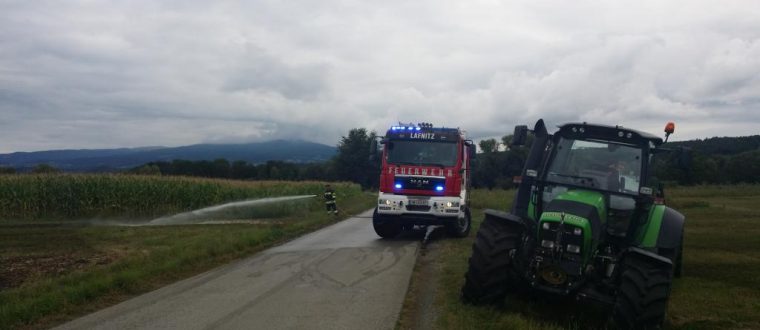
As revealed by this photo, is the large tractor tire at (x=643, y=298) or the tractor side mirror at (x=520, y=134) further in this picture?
the tractor side mirror at (x=520, y=134)

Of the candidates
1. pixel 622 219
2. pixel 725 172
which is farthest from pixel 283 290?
pixel 725 172

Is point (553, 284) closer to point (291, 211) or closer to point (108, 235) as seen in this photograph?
point (108, 235)

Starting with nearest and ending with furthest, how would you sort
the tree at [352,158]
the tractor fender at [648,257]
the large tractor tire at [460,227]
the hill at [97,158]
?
the tractor fender at [648,257], the large tractor tire at [460,227], the hill at [97,158], the tree at [352,158]

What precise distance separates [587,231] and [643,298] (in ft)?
3.03

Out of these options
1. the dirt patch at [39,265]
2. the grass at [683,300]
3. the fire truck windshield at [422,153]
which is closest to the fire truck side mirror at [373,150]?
the fire truck windshield at [422,153]

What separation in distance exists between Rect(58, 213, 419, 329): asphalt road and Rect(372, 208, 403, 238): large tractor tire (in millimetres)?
2648

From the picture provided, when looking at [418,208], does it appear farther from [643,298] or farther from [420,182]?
[643,298]

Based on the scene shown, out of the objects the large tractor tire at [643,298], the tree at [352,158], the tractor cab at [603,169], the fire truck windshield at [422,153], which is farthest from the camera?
the tree at [352,158]

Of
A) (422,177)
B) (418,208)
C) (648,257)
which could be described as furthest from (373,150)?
(648,257)

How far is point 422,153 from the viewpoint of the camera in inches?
634

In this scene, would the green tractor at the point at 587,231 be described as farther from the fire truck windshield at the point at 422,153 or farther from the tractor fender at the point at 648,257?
the fire truck windshield at the point at 422,153

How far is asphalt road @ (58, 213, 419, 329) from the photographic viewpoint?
7.35 m

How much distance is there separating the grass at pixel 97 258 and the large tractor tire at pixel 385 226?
2.62 m

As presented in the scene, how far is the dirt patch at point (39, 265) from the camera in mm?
10619
